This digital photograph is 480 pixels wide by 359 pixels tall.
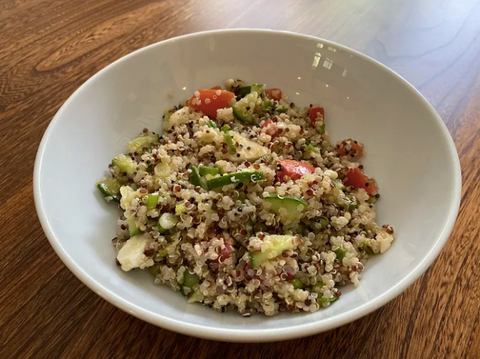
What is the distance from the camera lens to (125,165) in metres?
1.39

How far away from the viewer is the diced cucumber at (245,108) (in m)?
1.58

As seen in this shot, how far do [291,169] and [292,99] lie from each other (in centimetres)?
50

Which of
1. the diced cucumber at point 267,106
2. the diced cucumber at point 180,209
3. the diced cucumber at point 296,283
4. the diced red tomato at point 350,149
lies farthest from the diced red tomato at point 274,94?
the diced cucumber at point 296,283

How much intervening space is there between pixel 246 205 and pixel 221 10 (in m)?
1.50

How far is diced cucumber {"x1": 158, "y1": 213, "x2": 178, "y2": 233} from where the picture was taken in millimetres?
1180

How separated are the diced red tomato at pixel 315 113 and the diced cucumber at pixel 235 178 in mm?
505

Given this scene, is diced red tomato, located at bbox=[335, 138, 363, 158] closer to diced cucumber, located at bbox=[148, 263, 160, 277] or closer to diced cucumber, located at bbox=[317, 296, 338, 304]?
diced cucumber, located at bbox=[317, 296, 338, 304]

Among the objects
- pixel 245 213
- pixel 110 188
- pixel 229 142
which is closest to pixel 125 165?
pixel 110 188

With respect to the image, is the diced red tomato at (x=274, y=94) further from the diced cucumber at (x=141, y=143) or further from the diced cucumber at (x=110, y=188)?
the diced cucumber at (x=110, y=188)

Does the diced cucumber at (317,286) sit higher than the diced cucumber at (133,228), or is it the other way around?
the diced cucumber at (133,228)

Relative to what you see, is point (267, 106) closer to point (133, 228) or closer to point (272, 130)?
point (272, 130)

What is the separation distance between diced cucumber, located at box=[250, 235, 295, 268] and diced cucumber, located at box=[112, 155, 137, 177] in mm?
526

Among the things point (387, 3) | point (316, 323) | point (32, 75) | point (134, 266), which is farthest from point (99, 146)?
point (387, 3)

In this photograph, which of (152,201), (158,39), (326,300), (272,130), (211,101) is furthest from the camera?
(158,39)
